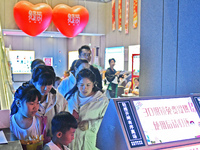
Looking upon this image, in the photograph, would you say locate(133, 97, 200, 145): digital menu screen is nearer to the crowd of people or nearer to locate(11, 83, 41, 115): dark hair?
the crowd of people

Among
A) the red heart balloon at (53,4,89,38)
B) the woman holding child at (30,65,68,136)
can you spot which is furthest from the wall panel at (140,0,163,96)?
the red heart balloon at (53,4,89,38)

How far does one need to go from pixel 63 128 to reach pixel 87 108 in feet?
2.58

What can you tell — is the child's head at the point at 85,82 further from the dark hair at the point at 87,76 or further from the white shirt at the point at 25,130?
the white shirt at the point at 25,130

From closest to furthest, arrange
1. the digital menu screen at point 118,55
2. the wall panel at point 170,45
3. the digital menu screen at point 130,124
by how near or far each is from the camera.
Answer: the digital menu screen at point 130,124
the wall panel at point 170,45
the digital menu screen at point 118,55

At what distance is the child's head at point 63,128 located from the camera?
141 cm

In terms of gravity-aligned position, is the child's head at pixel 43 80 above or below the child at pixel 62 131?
above

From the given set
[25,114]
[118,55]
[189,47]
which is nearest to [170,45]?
[189,47]

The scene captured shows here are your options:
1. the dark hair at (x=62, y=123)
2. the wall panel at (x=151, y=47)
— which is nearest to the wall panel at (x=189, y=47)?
the wall panel at (x=151, y=47)

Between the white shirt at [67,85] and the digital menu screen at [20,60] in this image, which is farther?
the digital menu screen at [20,60]

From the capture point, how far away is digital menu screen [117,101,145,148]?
96 cm

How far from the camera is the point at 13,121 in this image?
1.58 m

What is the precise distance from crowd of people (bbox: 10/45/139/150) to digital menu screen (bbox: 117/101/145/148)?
1.75ft

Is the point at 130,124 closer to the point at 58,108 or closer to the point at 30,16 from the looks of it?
the point at 58,108

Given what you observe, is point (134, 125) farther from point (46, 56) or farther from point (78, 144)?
point (46, 56)
